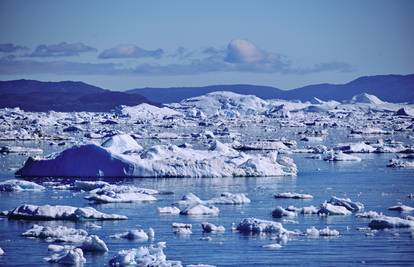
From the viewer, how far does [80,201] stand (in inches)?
872

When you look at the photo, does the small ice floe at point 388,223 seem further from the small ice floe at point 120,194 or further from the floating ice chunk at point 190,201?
the small ice floe at point 120,194

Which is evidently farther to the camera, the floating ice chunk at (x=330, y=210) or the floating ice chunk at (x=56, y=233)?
the floating ice chunk at (x=330, y=210)

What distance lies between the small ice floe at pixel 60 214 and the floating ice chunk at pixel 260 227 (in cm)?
283

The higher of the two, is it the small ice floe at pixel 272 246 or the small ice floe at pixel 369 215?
the small ice floe at pixel 369 215

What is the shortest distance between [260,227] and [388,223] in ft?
8.46

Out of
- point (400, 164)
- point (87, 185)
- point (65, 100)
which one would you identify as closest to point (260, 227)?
point (87, 185)

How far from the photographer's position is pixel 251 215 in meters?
20.0

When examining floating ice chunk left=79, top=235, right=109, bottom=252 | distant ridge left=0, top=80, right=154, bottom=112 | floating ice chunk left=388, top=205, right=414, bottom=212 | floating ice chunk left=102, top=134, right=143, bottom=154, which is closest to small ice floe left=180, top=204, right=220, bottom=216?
floating ice chunk left=388, top=205, right=414, bottom=212

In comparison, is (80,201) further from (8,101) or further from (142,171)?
(8,101)

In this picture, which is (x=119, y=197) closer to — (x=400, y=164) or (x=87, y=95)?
(x=400, y=164)

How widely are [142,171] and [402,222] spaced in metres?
11.5

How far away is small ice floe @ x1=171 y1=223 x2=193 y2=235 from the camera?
17.4m

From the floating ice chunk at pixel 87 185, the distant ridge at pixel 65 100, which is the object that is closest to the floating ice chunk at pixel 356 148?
the floating ice chunk at pixel 87 185

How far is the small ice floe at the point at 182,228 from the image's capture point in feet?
57.0
